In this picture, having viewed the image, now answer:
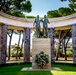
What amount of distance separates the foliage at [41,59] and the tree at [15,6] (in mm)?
12630

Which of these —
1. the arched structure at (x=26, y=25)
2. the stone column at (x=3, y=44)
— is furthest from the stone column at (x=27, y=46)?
the stone column at (x=3, y=44)

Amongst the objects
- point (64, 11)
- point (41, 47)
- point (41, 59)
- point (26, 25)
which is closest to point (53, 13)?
point (64, 11)

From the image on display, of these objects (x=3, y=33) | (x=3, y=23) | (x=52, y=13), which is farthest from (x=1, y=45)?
(x=52, y=13)

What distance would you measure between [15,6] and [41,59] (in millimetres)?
13263

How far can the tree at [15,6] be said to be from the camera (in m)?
23.5

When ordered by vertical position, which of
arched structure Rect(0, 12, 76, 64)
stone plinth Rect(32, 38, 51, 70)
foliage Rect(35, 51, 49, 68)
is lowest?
foliage Rect(35, 51, 49, 68)

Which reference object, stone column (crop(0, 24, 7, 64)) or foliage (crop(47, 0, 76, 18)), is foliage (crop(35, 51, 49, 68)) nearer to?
stone column (crop(0, 24, 7, 64))

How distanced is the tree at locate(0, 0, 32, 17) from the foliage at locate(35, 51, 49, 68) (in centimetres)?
1263

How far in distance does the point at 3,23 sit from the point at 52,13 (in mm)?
10661

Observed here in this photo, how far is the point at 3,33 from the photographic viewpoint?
738 inches

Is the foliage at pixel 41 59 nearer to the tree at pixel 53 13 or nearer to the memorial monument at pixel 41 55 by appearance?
the memorial monument at pixel 41 55

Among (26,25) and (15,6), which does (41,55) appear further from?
(15,6)

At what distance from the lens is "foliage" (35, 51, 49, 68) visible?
13141mm

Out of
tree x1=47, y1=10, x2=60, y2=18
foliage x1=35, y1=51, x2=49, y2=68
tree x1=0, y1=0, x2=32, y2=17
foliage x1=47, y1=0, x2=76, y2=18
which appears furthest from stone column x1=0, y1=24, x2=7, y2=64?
foliage x1=47, y1=0, x2=76, y2=18
